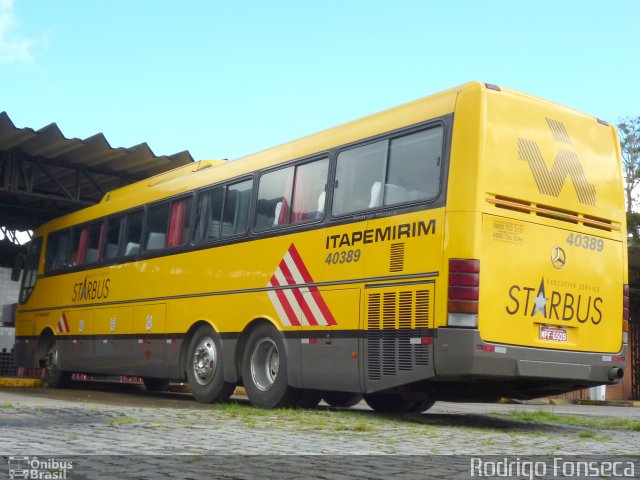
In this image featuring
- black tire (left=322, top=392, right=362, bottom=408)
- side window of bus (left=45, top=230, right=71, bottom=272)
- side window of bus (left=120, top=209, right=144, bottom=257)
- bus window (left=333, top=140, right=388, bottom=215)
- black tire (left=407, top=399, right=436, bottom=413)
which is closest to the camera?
bus window (left=333, top=140, right=388, bottom=215)

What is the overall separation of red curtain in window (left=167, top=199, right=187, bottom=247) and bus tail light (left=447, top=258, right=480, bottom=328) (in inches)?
230

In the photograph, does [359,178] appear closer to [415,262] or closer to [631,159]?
[415,262]

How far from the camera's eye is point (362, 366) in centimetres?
1038

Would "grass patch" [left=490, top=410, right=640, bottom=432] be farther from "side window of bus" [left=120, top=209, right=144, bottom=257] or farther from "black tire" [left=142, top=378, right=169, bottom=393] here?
"black tire" [left=142, top=378, right=169, bottom=393]

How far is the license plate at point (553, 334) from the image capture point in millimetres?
9938

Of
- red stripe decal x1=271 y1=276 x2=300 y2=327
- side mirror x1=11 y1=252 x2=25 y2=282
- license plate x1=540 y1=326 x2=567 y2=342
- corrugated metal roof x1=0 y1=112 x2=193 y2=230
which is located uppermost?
corrugated metal roof x1=0 y1=112 x2=193 y2=230

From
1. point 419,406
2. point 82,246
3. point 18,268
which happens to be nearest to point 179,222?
point 82,246

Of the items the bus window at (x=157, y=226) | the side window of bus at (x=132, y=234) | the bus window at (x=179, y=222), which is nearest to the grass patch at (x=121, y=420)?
the bus window at (x=179, y=222)

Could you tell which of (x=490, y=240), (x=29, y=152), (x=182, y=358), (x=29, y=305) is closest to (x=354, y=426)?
(x=490, y=240)

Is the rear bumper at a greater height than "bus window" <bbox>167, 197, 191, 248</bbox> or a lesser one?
lesser

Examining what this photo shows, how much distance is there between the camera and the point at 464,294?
30.8 feet

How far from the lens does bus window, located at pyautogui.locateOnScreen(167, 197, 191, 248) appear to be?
14.1m

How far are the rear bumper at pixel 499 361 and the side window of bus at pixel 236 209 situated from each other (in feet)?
13.8

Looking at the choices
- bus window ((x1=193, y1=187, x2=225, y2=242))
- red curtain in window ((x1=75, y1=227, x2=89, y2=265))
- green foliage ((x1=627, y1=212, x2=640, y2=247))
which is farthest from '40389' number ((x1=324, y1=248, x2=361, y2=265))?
green foliage ((x1=627, y1=212, x2=640, y2=247))
